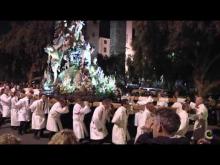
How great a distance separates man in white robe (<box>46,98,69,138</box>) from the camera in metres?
7.34

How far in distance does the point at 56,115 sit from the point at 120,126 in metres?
1.02

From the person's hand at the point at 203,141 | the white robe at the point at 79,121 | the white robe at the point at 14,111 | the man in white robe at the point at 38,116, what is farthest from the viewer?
the white robe at the point at 14,111

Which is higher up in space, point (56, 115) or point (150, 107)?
point (150, 107)

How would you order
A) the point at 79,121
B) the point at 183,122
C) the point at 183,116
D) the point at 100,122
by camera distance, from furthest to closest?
the point at 100,122 < the point at 79,121 < the point at 183,116 < the point at 183,122

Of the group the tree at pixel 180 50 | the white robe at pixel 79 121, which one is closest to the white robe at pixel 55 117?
the white robe at pixel 79 121

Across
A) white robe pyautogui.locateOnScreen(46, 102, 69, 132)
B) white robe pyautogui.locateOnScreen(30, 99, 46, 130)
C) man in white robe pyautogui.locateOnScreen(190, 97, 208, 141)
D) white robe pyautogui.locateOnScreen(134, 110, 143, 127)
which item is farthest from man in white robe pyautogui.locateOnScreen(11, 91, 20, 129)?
man in white robe pyautogui.locateOnScreen(190, 97, 208, 141)

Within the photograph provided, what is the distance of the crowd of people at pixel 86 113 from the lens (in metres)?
7.20

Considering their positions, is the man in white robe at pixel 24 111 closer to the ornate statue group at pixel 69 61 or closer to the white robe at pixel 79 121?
the ornate statue group at pixel 69 61

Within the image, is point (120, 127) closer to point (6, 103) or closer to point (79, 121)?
point (79, 121)

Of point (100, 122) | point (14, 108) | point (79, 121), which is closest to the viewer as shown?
point (79, 121)

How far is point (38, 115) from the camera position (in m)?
7.49

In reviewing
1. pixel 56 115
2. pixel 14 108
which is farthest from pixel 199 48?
pixel 14 108

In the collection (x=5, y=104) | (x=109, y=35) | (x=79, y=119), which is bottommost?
(x=79, y=119)
